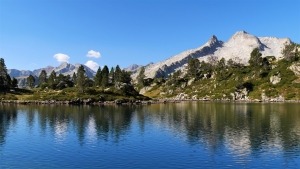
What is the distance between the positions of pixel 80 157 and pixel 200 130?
4194 centimetres

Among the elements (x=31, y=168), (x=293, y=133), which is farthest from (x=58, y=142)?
(x=293, y=133)

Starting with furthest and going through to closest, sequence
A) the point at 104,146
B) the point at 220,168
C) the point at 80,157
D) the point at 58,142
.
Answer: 1. the point at 58,142
2. the point at 104,146
3. the point at 80,157
4. the point at 220,168

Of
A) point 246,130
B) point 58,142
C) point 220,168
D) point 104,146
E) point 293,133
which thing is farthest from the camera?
point 246,130

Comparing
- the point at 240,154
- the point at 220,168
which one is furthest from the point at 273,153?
the point at 220,168

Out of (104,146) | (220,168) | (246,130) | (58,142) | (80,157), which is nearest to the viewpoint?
(220,168)

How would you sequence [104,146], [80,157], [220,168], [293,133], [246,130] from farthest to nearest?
[246,130]
[293,133]
[104,146]
[80,157]
[220,168]

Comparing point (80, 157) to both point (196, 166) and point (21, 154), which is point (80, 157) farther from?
point (196, 166)

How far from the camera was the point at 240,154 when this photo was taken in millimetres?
53312

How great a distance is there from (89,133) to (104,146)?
18034 millimetres

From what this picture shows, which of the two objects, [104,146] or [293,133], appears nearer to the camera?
[104,146]

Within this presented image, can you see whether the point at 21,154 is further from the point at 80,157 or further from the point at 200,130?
the point at 200,130

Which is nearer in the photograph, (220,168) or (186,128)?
(220,168)

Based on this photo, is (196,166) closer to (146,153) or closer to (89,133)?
(146,153)

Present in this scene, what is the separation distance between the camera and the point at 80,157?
5169 centimetres
